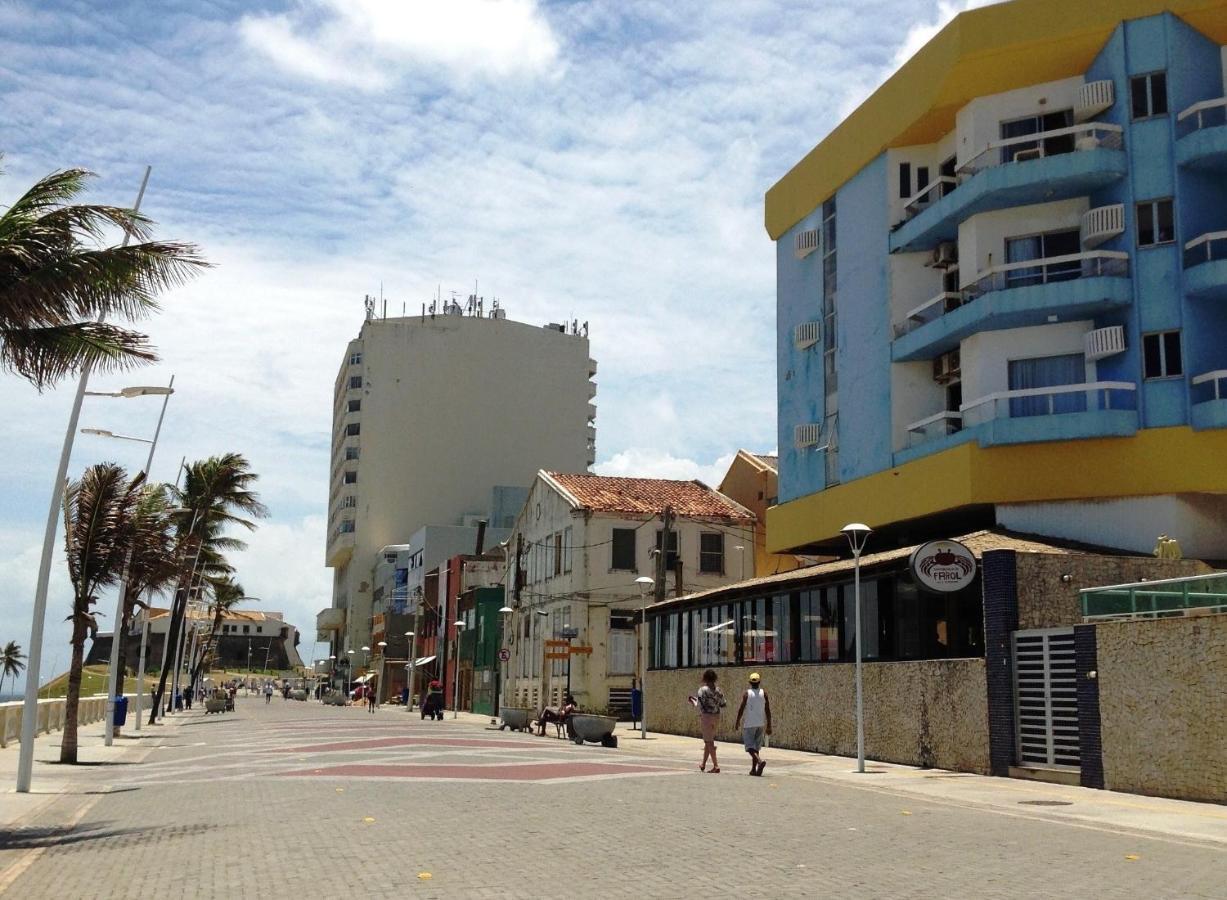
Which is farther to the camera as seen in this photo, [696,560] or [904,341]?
[696,560]

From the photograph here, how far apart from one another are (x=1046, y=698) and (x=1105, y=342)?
11735 mm

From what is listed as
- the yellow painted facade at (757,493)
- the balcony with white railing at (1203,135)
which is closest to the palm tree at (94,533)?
the balcony with white railing at (1203,135)

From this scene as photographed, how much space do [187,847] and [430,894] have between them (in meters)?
4.00

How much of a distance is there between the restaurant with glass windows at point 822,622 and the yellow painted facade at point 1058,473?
13.6 feet

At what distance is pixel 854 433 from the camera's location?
3878cm

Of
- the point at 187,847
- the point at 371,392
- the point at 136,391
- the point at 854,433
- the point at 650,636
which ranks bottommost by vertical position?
the point at 187,847

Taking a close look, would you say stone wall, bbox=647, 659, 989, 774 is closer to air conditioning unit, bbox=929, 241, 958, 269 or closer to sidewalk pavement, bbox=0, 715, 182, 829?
air conditioning unit, bbox=929, 241, 958, 269

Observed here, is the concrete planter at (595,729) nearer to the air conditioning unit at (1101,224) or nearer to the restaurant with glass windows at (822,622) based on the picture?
the restaurant with glass windows at (822,622)

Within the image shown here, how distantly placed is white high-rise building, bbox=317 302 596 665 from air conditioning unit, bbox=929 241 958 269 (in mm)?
80797

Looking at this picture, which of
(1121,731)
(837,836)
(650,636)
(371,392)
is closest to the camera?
(837,836)

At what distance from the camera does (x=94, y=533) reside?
23562 millimetres

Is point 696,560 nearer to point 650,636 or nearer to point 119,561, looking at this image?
point 650,636

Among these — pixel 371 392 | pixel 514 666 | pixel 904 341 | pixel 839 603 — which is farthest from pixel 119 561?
pixel 371 392

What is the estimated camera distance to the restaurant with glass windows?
2544cm
